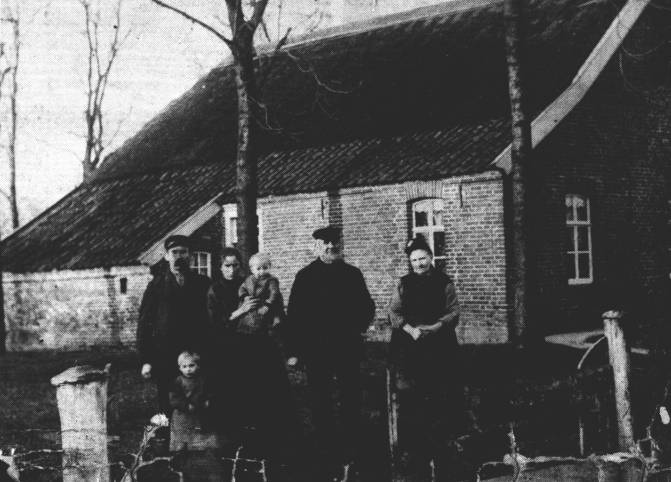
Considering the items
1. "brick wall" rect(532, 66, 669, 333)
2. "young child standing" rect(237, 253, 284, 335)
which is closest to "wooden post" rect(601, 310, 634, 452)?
"young child standing" rect(237, 253, 284, 335)

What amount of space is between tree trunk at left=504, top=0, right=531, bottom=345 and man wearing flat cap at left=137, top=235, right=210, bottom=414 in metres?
8.08

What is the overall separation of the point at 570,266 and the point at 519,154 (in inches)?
159

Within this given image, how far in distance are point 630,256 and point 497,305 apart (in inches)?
150

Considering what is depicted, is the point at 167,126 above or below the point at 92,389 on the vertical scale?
above

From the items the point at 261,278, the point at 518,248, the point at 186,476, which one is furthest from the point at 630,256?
the point at 186,476

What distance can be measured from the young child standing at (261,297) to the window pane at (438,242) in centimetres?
1105

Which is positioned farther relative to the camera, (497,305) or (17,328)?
(17,328)

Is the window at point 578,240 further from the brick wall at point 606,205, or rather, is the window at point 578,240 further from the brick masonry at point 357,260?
the brick masonry at point 357,260

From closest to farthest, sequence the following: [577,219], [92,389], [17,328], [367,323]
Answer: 1. [92,389]
2. [367,323]
3. [577,219]
4. [17,328]

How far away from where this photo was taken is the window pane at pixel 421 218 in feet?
60.3

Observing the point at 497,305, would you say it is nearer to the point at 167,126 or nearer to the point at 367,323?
the point at 367,323

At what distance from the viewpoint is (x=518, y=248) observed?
1491 cm

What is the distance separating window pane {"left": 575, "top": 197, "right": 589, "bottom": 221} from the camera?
18344mm

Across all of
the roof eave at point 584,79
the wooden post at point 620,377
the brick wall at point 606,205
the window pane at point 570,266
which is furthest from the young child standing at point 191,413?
the window pane at point 570,266
